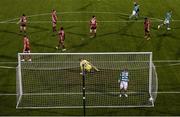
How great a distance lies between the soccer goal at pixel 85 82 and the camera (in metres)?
26.6

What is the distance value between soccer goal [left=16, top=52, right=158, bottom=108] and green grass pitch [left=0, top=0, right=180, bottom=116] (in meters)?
0.68

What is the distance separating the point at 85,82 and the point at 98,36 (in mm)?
10714

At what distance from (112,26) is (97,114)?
16.8 meters

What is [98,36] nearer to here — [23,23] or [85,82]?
[23,23]

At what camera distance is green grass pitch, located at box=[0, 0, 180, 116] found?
26469 millimetres

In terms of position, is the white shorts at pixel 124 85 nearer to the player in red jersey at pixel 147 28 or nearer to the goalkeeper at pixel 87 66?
the goalkeeper at pixel 87 66

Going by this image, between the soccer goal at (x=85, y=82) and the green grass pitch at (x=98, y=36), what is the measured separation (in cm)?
68

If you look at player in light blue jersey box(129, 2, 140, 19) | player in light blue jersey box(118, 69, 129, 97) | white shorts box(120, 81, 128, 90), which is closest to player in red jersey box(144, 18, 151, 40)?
player in light blue jersey box(129, 2, 140, 19)

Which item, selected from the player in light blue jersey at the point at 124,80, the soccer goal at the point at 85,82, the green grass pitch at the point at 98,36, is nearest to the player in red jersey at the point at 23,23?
the green grass pitch at the point at 98,36

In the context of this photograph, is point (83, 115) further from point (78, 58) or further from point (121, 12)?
point (121, 12)

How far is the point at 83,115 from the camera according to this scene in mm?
25266

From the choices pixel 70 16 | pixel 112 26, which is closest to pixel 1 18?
pixel 70 16

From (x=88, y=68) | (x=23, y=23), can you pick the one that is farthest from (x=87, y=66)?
(x=23, y=23)

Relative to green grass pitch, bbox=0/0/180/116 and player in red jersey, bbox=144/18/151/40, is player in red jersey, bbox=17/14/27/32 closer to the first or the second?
green grass pitch, bbox=0/0/180/116
